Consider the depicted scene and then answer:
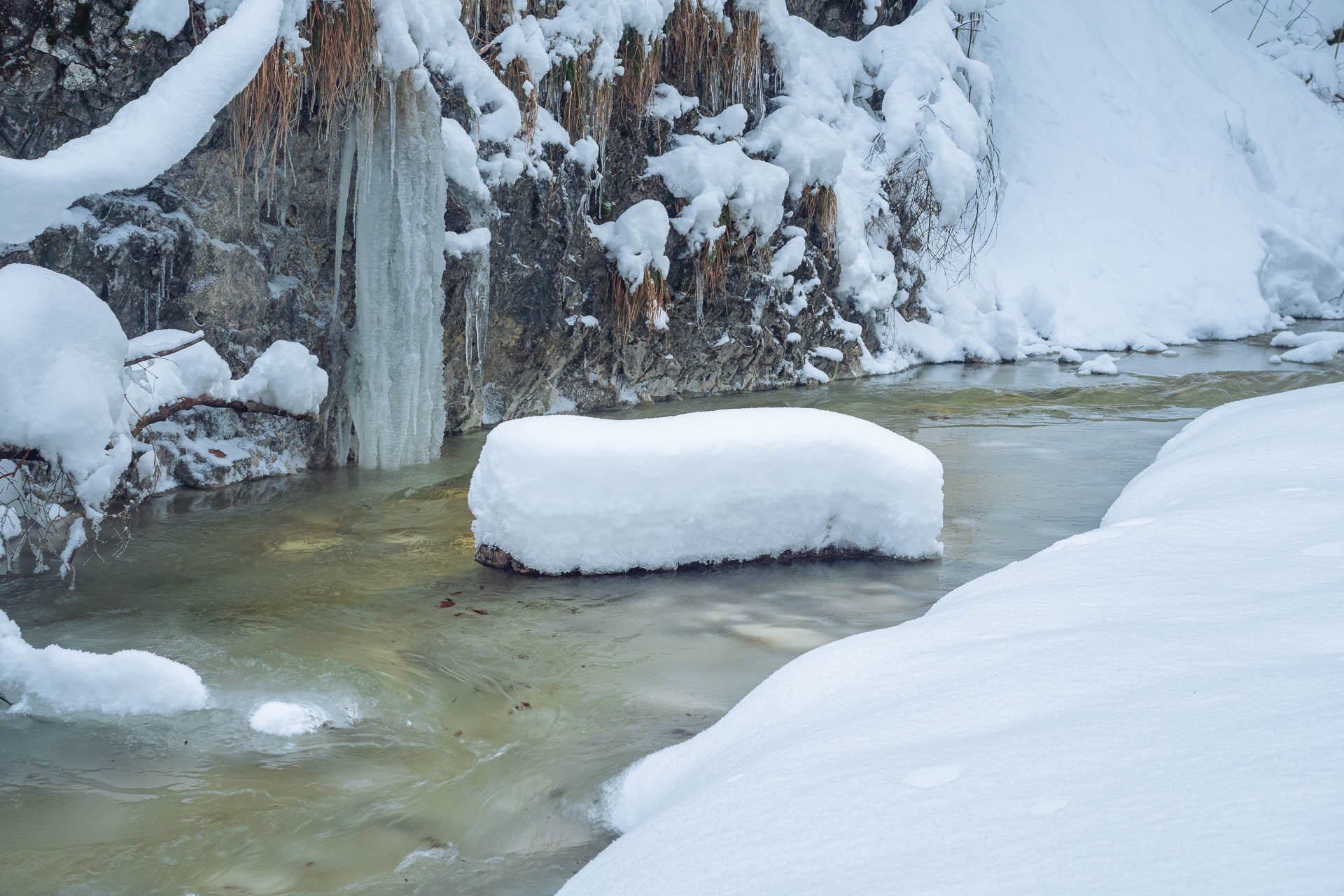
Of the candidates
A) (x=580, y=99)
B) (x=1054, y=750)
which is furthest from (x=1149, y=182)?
(x=1054, y=750)

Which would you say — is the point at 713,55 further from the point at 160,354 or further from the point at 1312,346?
the point at 1312,346

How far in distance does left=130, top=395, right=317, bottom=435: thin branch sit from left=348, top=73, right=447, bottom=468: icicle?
A: 5.38ft

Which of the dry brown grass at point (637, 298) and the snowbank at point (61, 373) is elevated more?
the dry brown grass at point (637, 298)

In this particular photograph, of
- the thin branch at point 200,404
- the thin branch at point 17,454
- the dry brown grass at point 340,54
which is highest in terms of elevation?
the dry brown grass at point 340,54

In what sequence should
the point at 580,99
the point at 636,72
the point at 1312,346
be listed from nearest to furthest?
1. the point at 580,99
2. the point at 636,72
3. the point at 1312,346

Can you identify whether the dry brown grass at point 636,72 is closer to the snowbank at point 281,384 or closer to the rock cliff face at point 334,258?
the rock cliff face at point 334,258

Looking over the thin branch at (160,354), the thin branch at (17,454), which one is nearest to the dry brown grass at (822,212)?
Answer: the thin branch at (160,354)

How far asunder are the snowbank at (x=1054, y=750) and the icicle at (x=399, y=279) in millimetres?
3851

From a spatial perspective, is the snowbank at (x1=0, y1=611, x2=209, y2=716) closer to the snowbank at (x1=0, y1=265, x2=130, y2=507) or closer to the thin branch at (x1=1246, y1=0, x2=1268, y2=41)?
the snowbank at (x1=0, y1=265, x2=130, y2=507)

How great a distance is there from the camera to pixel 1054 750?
1.21 m

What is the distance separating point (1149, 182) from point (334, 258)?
39.9 ft

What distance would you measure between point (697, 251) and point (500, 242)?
190 centimetres

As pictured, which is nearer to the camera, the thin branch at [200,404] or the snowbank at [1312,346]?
the thin branch at [200,404]

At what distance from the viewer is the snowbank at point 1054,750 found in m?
0.94
